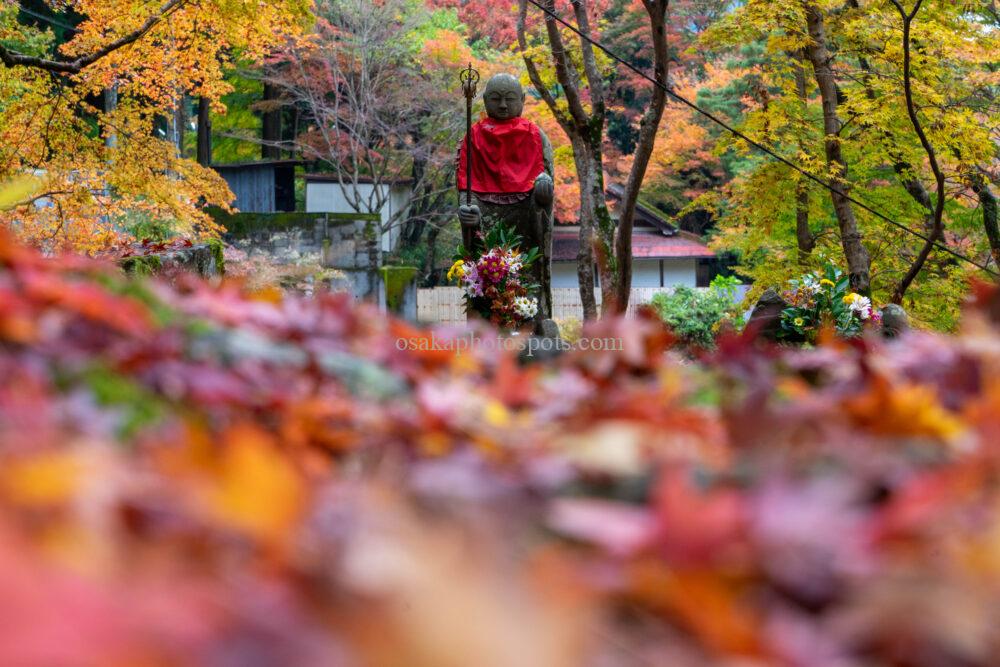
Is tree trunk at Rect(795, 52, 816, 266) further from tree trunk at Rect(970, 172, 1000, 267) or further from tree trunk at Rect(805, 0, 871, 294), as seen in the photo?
tree trunk at Rect(970, 172, 1000, 267)

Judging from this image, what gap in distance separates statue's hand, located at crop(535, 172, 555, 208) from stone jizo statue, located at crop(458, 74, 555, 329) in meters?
0.05

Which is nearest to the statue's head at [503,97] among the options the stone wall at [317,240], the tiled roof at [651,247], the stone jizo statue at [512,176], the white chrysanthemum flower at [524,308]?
the stone jizo statue at [512,176]

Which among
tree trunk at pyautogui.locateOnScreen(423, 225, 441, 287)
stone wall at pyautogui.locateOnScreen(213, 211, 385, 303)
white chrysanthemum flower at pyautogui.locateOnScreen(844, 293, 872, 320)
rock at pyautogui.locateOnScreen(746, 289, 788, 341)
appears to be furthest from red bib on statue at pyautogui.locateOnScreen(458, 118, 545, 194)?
tree trunk at pyautogui.locateOnScreen(423, 225, 441, 287)

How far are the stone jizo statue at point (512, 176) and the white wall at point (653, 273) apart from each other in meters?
17.5

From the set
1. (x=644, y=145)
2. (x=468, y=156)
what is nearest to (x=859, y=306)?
(x=644, y=145)

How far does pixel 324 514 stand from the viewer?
1.83 feet

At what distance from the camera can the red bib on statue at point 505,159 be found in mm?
9055

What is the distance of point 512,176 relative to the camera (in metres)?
9.04

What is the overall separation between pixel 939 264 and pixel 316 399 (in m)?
13.5

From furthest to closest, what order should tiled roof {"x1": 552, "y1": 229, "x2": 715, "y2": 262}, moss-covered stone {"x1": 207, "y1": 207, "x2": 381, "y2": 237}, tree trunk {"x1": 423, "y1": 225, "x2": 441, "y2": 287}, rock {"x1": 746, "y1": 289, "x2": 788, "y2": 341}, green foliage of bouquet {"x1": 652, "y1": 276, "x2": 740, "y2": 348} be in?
tiled roof {"x1": 552, "y1": 229, "x2": 715, "y2": 262}, tree trunk {"x1": 423, "y1": 225, "x2": 441, "y2": 287}, moss-covered stone {"x1": 207, "y1": 207, "x2": 381, "y2": 237}, green foliage of bouquet {"x1": 652, "y1": 276, "x2": 740, "y2": 348}, rock {"x1": 746, "y1": 289, "x2": 788, "y2": 341}

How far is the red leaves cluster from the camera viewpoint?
45 cm

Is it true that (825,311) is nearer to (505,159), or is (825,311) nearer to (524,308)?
(524,308)

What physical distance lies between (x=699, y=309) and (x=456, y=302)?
5909 millimetres

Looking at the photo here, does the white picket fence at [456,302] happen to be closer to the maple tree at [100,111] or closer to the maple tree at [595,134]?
the maple tree at [595,134]
